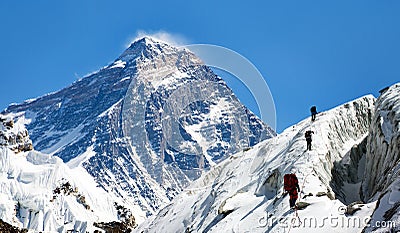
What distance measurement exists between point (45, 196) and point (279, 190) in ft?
406

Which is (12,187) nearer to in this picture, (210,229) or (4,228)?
(4,228)

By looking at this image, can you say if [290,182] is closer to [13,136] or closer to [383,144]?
Result: [383,144]

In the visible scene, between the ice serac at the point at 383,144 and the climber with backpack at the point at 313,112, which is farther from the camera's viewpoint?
the climber with backpack at the point at 313,112

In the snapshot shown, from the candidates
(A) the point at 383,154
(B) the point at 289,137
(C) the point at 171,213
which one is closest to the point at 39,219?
(C) the point at 171,213

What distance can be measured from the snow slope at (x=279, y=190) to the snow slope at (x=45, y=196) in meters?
88.7

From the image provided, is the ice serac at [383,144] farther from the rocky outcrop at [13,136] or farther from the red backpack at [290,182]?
the rocky outcrop at [13,136]

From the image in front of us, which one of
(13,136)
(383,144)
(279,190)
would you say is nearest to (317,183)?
(279,190)

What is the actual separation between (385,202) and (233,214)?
15983 millimetres

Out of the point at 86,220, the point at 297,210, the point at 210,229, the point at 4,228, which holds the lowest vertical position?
the point at 297,210

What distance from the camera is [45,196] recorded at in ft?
483

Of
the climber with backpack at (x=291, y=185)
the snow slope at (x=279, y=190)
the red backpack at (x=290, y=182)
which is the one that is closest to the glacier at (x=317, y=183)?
the snow slope at (x=279, y=190)

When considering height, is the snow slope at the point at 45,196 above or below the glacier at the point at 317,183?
above

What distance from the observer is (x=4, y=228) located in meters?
79.0

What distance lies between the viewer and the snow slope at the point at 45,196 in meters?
136
